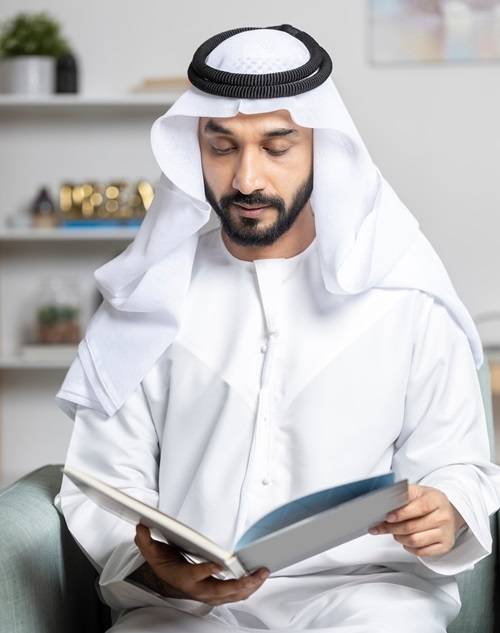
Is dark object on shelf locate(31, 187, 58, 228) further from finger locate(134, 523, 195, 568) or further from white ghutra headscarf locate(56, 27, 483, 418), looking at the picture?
finger locate(134, 523, 195, 568)

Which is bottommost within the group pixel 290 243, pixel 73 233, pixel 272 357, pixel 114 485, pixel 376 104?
pixel 73 233

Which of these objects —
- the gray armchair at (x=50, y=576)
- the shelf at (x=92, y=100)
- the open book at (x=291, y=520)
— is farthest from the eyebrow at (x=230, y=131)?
the shelf at (x=92, y=100)

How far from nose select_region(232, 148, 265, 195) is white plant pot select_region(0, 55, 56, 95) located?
304cm

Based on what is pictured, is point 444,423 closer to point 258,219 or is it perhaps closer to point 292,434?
point 292,434

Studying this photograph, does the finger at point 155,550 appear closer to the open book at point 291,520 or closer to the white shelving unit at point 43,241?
the open book at point 291,520

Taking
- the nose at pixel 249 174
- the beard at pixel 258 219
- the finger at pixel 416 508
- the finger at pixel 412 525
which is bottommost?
the finger at pixel 412 525

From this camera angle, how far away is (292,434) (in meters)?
2.01

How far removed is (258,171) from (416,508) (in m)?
0.61

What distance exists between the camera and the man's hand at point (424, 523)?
5.58ft

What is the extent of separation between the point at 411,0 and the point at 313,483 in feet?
10.7

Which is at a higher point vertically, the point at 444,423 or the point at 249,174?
the point at 249,174

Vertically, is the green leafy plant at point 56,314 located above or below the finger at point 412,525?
below

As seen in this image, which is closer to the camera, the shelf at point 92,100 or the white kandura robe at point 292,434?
the white kandura robe at point 292,434

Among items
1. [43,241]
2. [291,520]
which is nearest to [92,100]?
[43,241]
